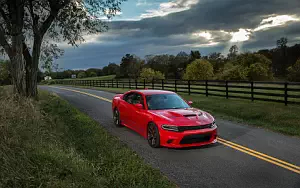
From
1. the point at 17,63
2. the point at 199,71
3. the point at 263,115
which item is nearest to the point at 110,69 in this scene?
the point at 199,71

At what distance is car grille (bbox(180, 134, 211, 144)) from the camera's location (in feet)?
23.0

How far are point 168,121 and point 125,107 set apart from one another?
285cm

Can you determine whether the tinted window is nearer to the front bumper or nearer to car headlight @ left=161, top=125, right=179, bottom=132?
car headlight @ left=161, top=125, right=179, bottom=132

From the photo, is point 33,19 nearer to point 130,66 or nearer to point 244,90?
point 244,90

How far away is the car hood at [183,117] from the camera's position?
715 cm

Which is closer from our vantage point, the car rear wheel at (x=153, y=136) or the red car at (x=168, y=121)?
the red car at (x=168, y=121)

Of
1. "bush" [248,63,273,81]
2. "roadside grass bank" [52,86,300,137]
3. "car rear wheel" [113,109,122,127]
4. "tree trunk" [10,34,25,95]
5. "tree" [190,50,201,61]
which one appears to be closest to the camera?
"car rear wheel" [113,109,122,127]

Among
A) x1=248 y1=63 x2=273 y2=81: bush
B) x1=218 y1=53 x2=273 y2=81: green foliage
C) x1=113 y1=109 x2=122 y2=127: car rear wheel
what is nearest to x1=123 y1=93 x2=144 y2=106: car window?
x1=113 y1=109 x2=122 y2=127: car rear wheel

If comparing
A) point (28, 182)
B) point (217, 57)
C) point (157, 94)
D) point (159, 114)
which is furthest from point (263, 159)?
point (217, 57)

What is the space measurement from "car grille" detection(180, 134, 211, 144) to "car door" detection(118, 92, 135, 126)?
2.81m

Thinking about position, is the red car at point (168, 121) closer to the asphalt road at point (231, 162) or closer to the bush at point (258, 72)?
the asphalt road at point (231, 162)

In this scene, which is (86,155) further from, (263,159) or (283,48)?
(283,48)

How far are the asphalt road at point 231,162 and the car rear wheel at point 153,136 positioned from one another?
0.15 m

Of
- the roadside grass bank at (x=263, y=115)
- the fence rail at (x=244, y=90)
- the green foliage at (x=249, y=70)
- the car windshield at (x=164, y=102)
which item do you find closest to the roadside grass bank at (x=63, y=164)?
the car windshield at (x=164, y=102)
